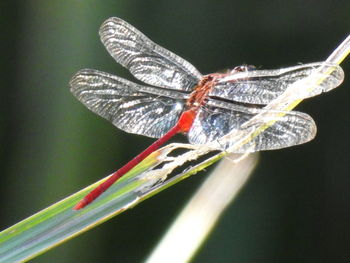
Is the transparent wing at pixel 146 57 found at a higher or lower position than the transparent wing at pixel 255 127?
higher

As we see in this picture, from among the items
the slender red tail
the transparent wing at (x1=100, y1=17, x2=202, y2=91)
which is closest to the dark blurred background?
the transparent wing at (x1=100, y1=17, x2=202, y2=91)

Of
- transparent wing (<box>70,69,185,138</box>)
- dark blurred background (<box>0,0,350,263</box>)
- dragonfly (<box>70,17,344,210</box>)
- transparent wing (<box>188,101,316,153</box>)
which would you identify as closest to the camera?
transparent wing (<box>188,101,316,153</box>)

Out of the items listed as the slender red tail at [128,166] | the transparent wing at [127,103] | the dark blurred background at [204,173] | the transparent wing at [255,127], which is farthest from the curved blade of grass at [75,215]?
the dark blurred background at [204,173]

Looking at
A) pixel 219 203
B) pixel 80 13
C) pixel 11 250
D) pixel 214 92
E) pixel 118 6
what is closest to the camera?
pixel 11 250

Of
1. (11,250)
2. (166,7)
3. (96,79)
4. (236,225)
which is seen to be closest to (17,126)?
(166,7)

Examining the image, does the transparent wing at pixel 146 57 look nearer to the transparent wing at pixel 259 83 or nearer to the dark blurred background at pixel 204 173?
the transparent wing at pixel 259 83

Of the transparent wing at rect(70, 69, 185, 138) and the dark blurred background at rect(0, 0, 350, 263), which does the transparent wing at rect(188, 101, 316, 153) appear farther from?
the dark blurred background at rect(0, 0, 350, 263)

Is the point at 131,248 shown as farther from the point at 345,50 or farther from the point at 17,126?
the point at 345,50

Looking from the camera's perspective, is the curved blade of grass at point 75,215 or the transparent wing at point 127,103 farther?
the transparent wing at point 127,103
